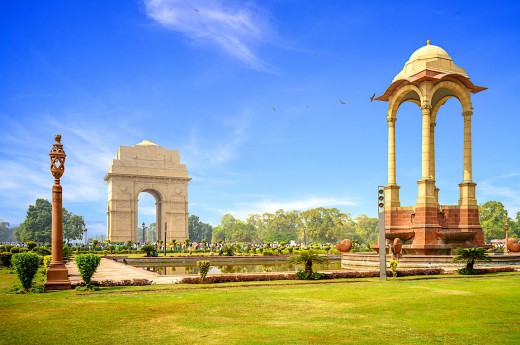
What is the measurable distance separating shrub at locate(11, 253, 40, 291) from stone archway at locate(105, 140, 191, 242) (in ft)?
161

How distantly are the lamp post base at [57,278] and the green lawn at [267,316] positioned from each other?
97 cm

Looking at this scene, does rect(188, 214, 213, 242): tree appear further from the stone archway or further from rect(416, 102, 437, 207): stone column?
rect(416, 102, 437, 207): stone column

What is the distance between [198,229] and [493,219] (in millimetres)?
67633

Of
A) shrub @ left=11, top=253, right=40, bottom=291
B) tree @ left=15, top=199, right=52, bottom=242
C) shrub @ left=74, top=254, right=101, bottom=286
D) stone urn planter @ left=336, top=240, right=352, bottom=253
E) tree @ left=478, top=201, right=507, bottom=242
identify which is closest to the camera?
shrub @ left=11, top=253, right=40, bottom=291

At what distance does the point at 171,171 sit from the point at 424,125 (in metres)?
44.4

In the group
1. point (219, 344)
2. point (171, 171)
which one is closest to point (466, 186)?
point (219, 344)

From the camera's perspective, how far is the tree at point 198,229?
111m

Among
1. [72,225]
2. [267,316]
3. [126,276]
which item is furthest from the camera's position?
[72,225]

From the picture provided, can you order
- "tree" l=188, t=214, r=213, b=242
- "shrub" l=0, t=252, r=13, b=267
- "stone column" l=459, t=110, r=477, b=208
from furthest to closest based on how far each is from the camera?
1. "tree" l=188, t=214, r=213, b=242
2. "stone column" l=459, t=110, r=477, b=208
3. "shrub" l=0, t=252, r=13, b=267

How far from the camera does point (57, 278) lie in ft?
45.4

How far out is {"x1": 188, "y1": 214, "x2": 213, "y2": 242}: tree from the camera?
363ft

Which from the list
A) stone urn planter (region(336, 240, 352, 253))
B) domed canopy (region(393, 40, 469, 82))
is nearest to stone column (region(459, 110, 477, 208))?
domed canopy (region(393, 40, 469, 82))

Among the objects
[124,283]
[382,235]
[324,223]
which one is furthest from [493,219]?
[124,283]

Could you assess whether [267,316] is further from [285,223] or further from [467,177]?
[285,223]
